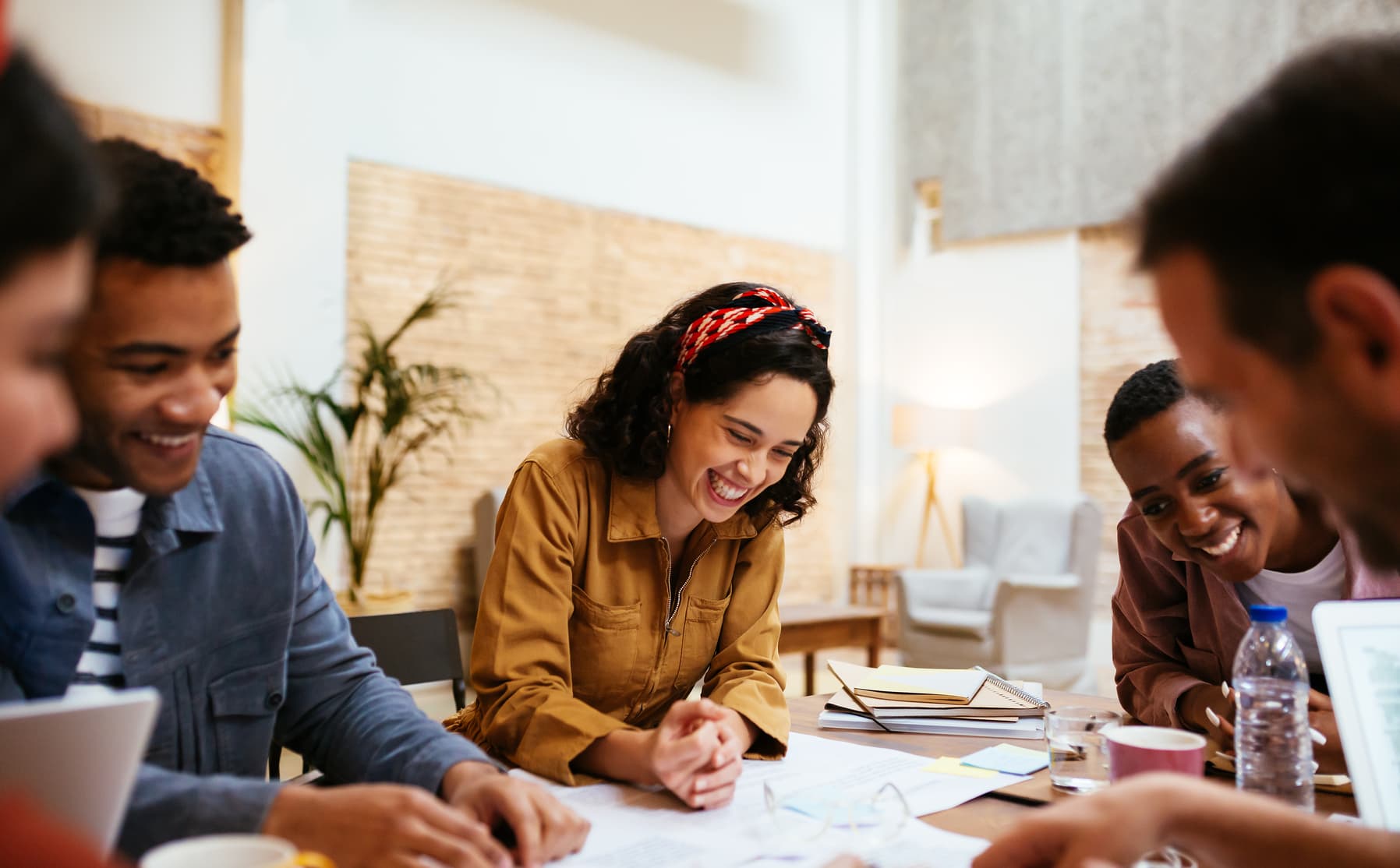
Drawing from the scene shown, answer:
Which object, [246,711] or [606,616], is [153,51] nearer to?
[606,616]

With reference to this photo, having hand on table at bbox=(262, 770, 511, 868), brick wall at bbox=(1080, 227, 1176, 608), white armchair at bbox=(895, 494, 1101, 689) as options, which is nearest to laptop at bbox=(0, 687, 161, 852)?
hand on table at bbox=(262, 770, 511, 868)

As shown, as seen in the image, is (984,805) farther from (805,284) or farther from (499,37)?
(805,284)

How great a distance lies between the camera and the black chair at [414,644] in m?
2.10

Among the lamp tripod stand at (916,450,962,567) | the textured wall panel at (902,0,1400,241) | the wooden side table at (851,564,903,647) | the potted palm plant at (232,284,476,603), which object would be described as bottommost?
the wooden side table at (851,564,903,647)

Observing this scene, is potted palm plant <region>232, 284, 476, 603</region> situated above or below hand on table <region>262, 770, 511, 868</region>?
above

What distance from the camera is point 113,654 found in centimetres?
129

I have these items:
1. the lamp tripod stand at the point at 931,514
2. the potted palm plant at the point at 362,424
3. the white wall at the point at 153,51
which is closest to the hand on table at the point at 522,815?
the potted palm plant at the point at 362,424

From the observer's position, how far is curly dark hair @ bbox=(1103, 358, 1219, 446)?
1.63 meters

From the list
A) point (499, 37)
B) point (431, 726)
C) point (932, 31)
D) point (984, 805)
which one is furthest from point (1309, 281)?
point (932, 31)

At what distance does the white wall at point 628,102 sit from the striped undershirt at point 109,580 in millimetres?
4533

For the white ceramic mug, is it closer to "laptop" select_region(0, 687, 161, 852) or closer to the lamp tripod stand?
"laptop" select_region(0, 687, 161, 852)

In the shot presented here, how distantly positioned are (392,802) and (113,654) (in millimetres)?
470

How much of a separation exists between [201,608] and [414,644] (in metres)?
0.83

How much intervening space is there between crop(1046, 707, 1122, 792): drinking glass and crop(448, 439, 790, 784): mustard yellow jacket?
0.38 m
